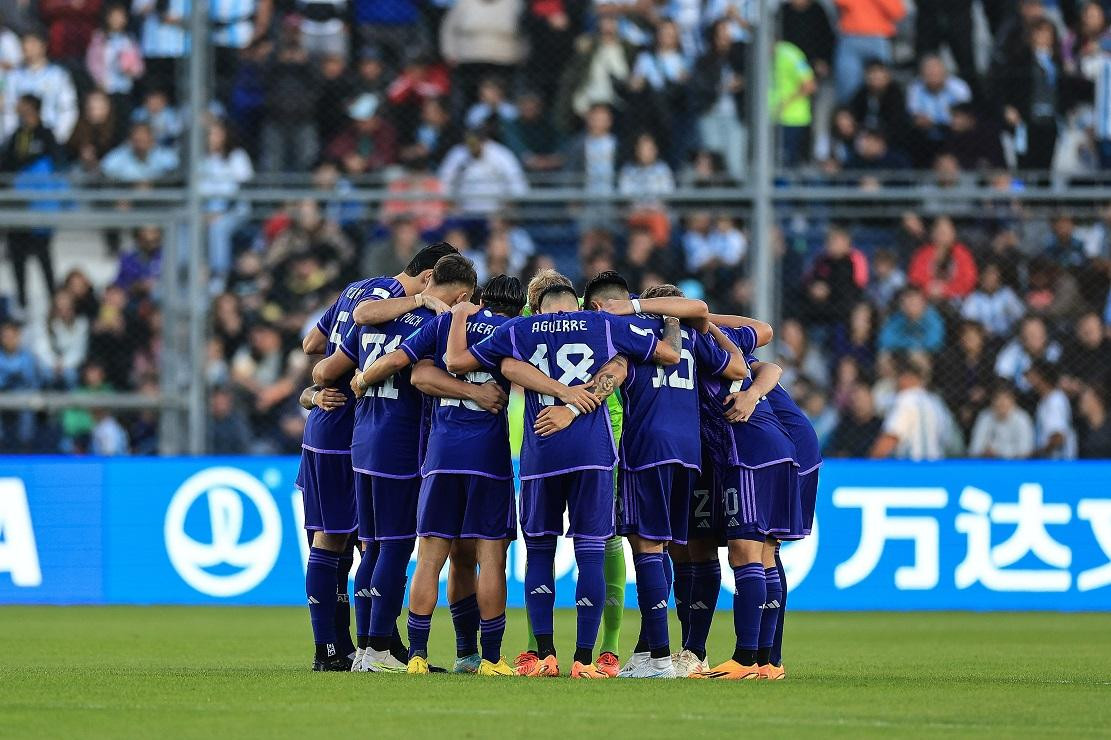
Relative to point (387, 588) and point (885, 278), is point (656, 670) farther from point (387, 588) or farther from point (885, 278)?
point (885, 278)

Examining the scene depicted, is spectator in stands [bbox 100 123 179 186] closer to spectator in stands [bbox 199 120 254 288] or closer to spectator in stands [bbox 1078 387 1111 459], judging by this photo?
spectator in stands [bbox 199 120 254 288]

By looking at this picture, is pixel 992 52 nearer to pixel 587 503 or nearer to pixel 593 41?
pixel 593 41

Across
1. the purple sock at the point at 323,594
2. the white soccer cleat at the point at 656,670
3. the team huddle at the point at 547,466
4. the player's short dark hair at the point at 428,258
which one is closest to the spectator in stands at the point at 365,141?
the player's short dark hair at the point at 428,258

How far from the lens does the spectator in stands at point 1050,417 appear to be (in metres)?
16.5

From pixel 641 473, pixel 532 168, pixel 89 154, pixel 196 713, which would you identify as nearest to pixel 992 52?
pixel 532 168

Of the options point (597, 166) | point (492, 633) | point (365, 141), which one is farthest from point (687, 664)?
point (365, 141)

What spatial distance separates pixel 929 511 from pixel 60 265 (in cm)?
842

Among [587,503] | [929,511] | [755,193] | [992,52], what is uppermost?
[992,52]

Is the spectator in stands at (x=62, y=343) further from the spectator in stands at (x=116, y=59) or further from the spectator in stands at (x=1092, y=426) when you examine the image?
the spectator in stands at (x=1092, y=426)

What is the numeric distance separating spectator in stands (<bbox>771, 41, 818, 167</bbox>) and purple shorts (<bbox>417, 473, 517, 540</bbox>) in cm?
936

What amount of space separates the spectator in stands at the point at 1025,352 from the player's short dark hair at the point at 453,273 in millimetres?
8803

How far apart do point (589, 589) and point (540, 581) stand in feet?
0.79

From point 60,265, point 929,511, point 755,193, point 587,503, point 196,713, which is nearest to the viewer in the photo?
point 196,713

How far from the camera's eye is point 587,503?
8.75 meters
